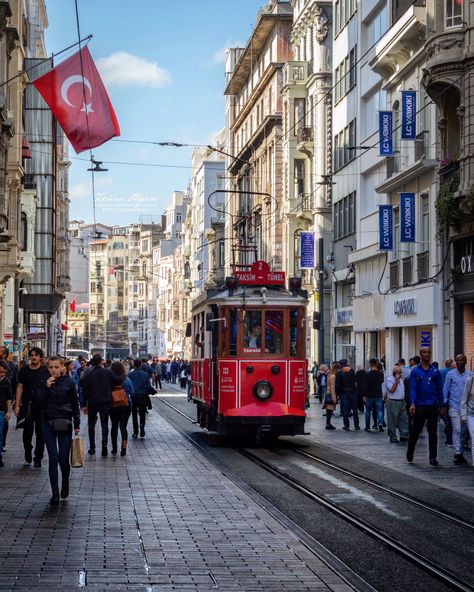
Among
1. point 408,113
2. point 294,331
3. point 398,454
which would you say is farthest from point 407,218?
point 398,454

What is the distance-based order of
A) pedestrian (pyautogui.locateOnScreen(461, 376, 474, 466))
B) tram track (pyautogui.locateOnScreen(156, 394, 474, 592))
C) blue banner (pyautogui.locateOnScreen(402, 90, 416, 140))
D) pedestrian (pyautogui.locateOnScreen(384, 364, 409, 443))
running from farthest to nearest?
blue banner (pyautogui.locateOnScreen(402, 90, 416, 140)), pedestrian (pyautogui.locateOnScreen(384, 364, 409, 443)), pedestrian (pyautogui.locateOnScreen(461, 376, 474, 466)), tram track (pyautogui.locateOnScreen(156, 394, 474, 592))

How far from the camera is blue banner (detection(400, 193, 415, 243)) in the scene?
39.3 m

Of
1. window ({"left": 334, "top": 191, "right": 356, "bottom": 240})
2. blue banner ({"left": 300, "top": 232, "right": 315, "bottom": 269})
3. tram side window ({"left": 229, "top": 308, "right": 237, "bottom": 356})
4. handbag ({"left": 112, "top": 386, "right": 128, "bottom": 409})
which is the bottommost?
handbag ({"left": 112, "top": 386, "right": 128, "bottom": 409})

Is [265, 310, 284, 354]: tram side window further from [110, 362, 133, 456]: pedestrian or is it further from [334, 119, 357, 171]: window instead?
[334, 119, 357, 171]: window

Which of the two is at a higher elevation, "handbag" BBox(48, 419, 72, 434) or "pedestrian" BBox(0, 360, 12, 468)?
"pedestrian" BBox(0, 360, 12, 468)

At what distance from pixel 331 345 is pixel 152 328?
126978 millimetres

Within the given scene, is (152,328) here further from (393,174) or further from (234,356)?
(234,356)

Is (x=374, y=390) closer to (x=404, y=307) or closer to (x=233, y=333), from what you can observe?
(x=233, y=333)

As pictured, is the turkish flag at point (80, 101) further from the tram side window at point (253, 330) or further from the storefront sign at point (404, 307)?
the storefront sign at point (404, 307)

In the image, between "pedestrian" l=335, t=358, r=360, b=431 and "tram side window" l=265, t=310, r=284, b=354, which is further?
"pedestrian" l=335, t=358, r=360, b=431

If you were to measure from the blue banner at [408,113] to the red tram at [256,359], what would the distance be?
1529 centimetres

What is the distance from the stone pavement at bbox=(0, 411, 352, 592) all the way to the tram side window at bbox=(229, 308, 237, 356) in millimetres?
6327

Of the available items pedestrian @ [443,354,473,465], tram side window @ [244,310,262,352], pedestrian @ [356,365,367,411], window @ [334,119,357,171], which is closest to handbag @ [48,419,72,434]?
pedestrian @ [443,354,473,465]

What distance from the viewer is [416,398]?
2023 centimetres
